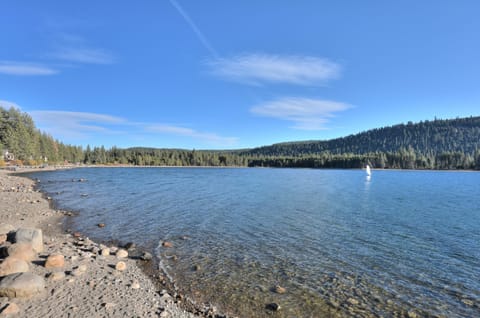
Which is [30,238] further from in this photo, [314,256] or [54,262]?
[314,256]

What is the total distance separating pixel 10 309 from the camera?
26.4 feet

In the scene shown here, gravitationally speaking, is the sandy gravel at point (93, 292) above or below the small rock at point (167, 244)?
above

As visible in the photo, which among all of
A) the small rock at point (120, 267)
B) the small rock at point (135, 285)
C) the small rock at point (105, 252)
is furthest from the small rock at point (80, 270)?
the small rock at point (105, 252)

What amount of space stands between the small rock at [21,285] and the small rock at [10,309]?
0.56 meters

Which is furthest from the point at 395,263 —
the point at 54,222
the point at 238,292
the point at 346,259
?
the point at 54,222

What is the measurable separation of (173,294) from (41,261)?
20.2 feet

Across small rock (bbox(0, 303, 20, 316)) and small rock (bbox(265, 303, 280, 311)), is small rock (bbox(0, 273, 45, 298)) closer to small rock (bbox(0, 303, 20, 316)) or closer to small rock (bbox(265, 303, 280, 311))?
small rock (bbox(0, 303, 20, 316))

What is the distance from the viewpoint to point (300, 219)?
25422 millimetres

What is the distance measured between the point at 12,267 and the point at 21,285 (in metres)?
1.56

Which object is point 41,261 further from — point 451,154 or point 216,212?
point 451,154

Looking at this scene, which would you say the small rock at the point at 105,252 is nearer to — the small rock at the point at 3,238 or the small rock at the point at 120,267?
the small rock at the point at 120,267

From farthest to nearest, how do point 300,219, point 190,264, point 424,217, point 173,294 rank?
point 424,217
point 300,219
point 190,264
point 173,294

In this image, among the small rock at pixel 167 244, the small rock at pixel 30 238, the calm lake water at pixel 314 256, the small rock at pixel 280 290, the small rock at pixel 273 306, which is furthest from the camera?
the small rock at pixel 167 244

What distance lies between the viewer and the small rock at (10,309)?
25.9ft
